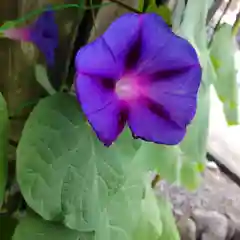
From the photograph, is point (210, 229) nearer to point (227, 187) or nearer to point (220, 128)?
point (227, 187)

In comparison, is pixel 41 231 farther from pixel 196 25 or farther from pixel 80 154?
pixel 196 25

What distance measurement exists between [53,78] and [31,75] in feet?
0.08

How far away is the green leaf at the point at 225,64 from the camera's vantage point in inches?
26.0

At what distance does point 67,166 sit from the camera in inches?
20.5

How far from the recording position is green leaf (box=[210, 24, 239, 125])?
660mm

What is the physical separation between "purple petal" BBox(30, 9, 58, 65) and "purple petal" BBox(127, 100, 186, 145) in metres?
0.13

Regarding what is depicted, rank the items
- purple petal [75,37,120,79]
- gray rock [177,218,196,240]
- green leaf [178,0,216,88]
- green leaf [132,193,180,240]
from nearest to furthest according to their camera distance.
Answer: purple petal [75,37,120,79] → green leaf [178,0,216,88] → green leaf [132,193,180,240] → gray rock [177,218,196,240]

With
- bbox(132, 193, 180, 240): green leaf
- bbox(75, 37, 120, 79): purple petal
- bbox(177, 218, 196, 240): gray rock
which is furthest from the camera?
bbox(177, 218, 196, 240): gray rock

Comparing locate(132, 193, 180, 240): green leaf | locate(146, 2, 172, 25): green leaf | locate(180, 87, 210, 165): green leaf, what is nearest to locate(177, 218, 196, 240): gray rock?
locate(132, 193, 180, 240): green leaf

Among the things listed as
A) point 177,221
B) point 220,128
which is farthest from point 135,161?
point 220,128

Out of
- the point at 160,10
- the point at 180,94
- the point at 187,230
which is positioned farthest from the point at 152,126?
the point at 187,230

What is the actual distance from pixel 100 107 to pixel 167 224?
313mm

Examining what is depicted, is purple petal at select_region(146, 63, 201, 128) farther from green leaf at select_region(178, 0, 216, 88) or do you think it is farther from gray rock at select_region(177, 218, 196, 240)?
gray rock at select_region(177, 218, 196, 240)

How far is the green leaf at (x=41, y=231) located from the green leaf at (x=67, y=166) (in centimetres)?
3
